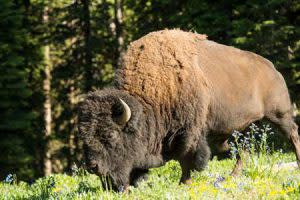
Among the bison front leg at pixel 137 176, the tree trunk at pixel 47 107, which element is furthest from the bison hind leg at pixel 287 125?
the tree trunk at pixel 47 107

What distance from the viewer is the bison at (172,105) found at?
6559mm

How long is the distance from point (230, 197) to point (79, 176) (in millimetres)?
4607

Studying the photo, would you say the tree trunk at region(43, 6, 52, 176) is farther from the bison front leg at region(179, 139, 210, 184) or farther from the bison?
the bison front leg at region(179, 139, 210, 184)

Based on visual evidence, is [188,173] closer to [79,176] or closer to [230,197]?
[230,197]

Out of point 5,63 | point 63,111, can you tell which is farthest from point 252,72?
point 63,111


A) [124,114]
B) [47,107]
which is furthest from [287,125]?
[47,107]

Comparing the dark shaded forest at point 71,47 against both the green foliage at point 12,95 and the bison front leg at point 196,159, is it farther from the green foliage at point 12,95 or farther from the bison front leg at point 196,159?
the bison front leg at point 196,159

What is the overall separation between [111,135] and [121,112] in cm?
31

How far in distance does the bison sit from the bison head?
0.01 metres

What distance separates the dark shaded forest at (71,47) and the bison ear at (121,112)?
1003 centimetres

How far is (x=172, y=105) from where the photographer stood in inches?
293

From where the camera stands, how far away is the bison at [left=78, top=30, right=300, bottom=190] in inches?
258

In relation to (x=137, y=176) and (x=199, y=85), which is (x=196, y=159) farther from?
(x=199, y=85)

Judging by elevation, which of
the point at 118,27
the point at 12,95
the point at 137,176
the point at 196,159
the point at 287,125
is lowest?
the point at 137,176
